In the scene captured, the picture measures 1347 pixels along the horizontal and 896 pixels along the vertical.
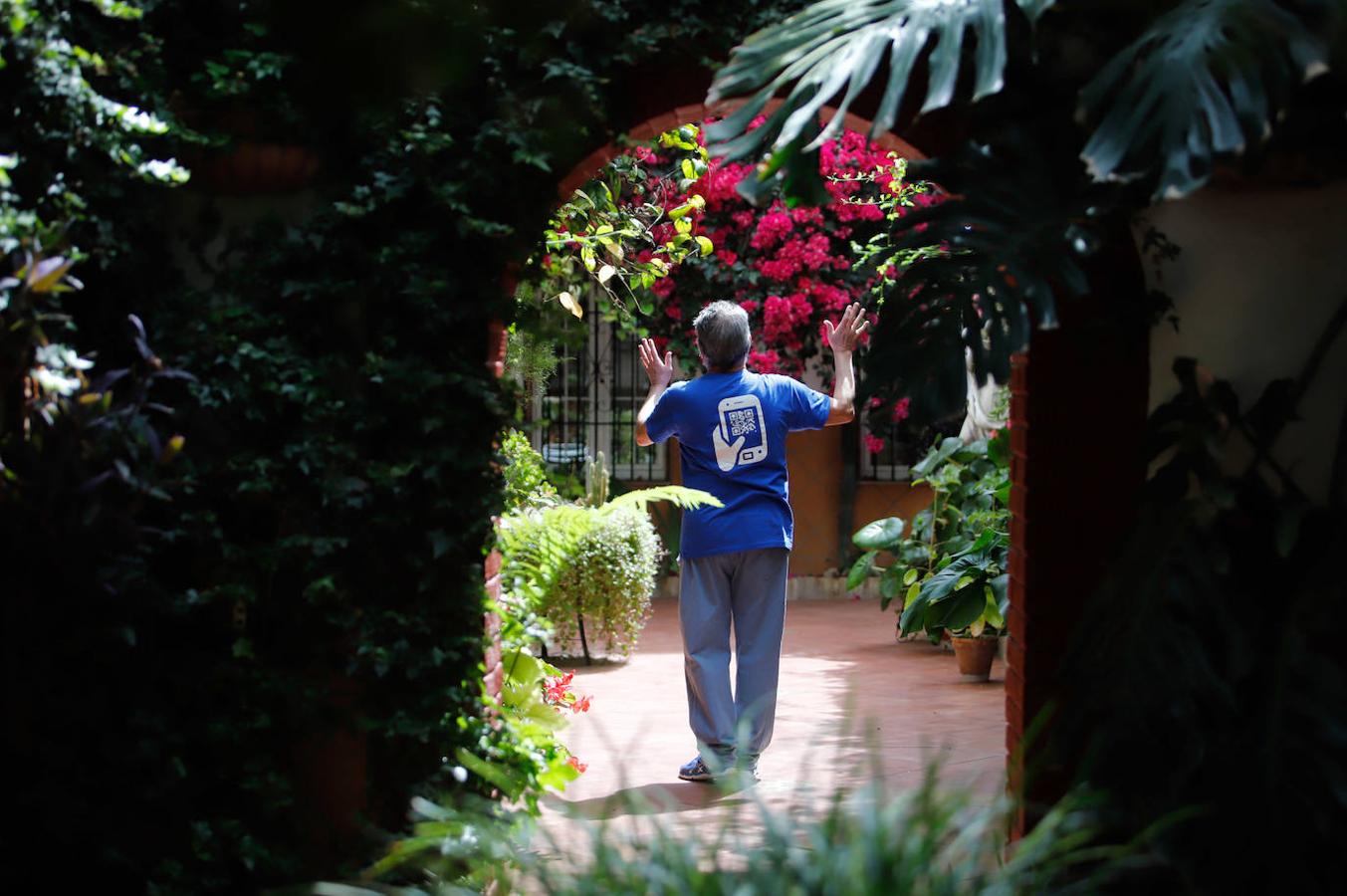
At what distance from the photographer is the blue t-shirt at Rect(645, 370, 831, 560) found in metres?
4.90

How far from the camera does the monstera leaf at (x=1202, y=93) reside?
2701 mm

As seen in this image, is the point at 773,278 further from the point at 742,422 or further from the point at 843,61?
the point at 843,61

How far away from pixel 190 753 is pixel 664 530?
6.65 metres

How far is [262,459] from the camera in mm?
3637

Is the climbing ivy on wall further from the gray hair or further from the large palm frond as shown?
the gray hair

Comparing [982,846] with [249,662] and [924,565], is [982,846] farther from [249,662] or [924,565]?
[924,565]

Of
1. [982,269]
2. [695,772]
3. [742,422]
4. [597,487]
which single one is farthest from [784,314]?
[982,269]

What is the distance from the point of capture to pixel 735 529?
16.0 ft

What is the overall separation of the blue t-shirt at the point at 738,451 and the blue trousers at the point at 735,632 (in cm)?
7

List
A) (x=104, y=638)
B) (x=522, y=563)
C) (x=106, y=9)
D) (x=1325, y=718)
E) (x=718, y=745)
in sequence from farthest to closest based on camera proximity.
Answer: (x=718, y=745) → (x=522, y=563) → (x=104, y=638) → (x=106, y=9) → (x=1325, y=718)

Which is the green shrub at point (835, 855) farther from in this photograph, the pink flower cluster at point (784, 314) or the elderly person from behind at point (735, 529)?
the pink flower cluster at point (784, 314)

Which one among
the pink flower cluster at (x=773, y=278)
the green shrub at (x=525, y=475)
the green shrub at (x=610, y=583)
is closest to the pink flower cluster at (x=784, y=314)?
the pink flower cluster at (x=773, y=278)

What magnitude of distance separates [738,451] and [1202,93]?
2.41 meters

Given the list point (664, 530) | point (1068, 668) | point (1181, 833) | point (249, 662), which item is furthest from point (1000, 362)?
point (664, 530)
